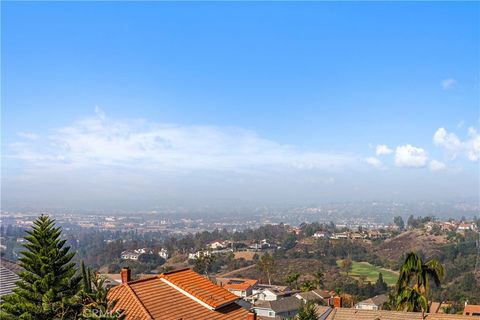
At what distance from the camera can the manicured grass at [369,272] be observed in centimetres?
9944

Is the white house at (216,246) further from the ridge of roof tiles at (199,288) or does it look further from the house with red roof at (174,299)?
the house with red roof at (174,299)

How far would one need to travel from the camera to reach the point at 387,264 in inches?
4606

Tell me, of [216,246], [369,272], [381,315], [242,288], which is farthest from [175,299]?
[216,246]

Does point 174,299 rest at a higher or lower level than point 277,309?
higher

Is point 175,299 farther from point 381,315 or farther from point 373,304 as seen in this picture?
point 373,304

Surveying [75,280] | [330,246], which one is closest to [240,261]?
[330,246]

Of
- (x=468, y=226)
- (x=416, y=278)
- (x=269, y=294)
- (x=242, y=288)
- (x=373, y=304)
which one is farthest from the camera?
(x=468, y=226)

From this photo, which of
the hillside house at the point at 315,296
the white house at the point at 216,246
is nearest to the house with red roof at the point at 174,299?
the hillside house at the point at 315,296

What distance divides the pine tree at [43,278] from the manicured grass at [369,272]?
284 ft

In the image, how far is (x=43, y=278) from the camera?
47.0 feet

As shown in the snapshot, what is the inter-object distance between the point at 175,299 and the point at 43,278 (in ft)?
24.9

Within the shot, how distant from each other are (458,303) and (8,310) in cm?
7112

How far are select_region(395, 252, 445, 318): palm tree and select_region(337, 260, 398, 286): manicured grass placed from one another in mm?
71702

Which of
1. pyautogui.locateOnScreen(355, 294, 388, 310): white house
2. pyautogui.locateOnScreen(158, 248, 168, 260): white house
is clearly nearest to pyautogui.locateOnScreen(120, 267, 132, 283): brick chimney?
pyautogui.locateOnScreen(355, 294, 388, 310): white house
